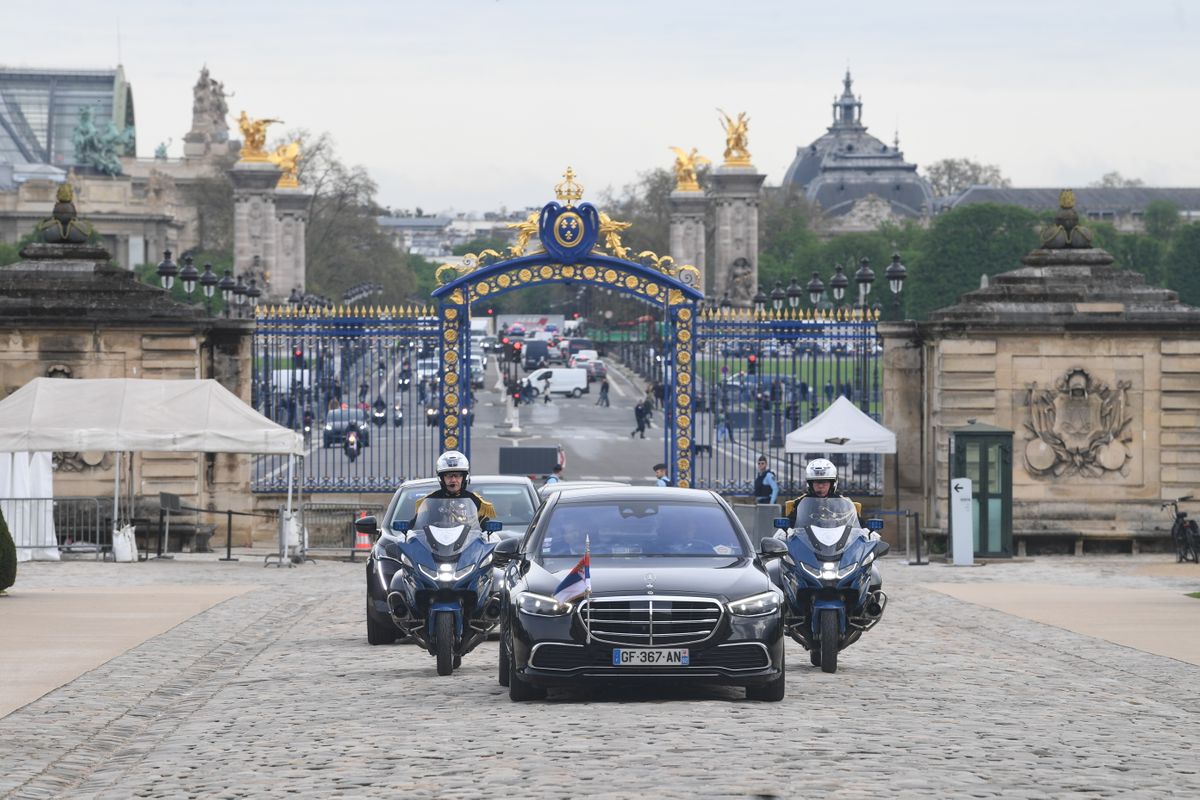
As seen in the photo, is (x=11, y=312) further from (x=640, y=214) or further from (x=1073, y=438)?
(x=640, y=214)

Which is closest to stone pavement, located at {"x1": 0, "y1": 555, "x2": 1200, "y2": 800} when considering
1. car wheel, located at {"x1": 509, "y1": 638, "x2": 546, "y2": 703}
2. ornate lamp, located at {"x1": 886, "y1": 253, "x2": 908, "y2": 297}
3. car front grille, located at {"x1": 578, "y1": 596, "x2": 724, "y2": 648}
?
car wheel, located at {"x1": 509, "y1": 638, "x2": 546, "y2": 703}

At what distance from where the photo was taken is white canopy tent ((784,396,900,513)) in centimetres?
3003

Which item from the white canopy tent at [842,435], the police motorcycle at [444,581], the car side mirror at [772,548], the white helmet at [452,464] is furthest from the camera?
the white canopy tent at [842,435]

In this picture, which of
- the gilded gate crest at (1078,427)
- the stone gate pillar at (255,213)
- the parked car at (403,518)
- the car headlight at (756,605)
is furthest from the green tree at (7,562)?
the stone gate pillar at (255,213)

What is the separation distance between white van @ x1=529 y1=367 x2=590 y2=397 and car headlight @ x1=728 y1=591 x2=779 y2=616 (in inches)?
2825

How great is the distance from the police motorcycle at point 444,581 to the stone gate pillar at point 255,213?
75287mm

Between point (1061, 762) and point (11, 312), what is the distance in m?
21.3

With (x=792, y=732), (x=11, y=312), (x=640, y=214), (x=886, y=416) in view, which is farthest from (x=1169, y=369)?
(x=640, y=214)

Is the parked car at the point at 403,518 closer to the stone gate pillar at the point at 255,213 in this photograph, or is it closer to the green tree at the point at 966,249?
the stone gate pillar at the point at 255,213

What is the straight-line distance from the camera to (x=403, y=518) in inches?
733

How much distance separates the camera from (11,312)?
29.7 metres

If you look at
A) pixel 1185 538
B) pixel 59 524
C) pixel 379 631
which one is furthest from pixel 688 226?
pixel 379 631

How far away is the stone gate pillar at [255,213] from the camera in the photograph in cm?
9112

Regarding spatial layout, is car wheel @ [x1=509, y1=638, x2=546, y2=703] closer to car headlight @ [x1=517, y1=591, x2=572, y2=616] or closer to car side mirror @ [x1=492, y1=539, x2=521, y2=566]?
car headlight @ [x1=517, y1=591, x2=572, y2=616]
